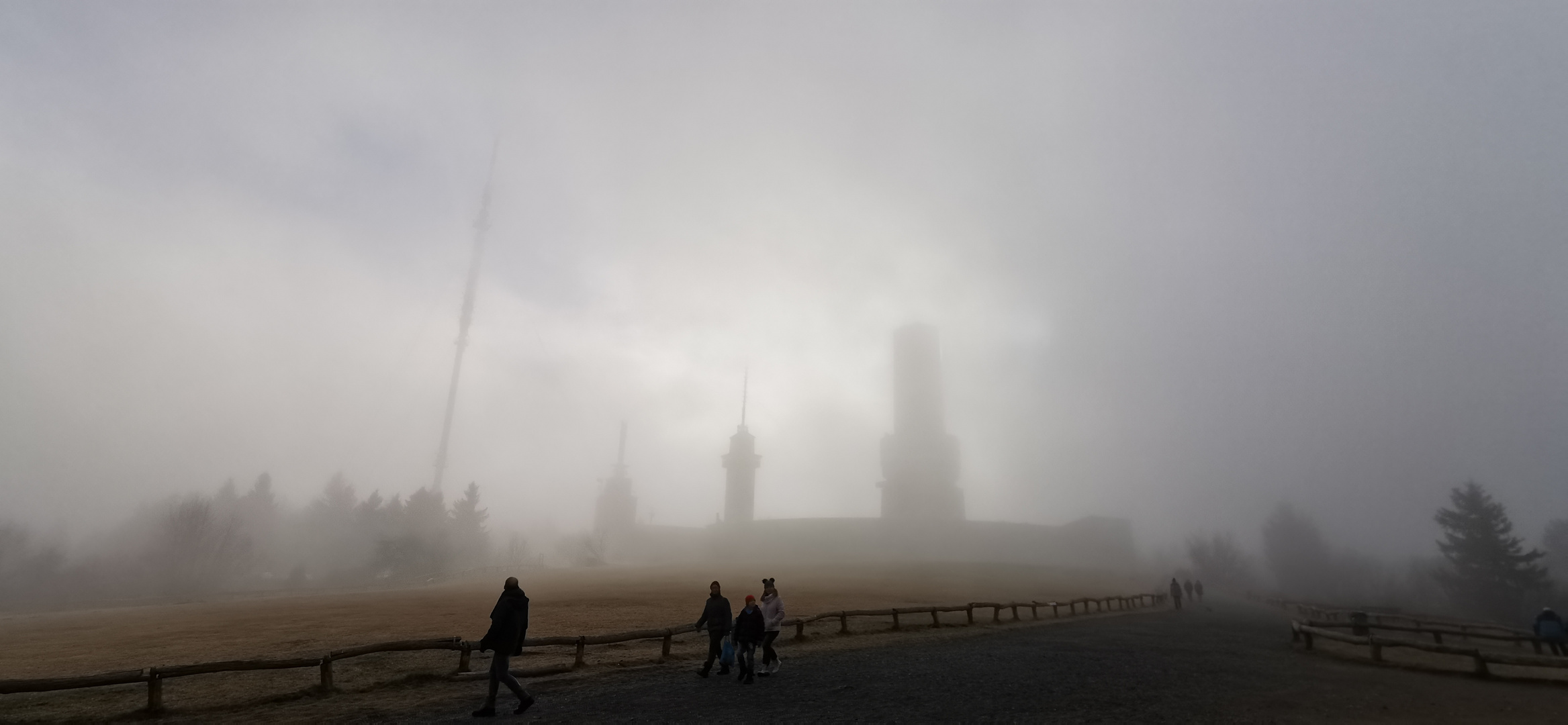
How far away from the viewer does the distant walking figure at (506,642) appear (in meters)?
10.7

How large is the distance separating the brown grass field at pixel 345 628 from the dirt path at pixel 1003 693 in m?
2.44

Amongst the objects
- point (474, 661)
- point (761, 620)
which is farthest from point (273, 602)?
point (761, 620)

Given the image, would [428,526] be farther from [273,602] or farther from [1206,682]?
[1206,682]

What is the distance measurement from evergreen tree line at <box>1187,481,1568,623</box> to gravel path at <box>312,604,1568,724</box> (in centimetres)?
5696

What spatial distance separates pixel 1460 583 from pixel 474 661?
91.5m

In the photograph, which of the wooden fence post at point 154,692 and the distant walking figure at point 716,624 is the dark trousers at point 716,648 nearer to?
the distant walking figure at point 716,624

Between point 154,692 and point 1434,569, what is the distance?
107457 mm

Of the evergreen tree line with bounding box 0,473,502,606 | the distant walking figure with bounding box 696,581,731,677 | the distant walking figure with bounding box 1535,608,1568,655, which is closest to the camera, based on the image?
the distant walking figure with bounding box 696,581,731,677

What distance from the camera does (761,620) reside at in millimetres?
14086

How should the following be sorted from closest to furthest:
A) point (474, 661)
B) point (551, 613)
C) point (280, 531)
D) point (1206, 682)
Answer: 1. point (1206, 682)
2. point (474, 661)
3. point (551, 613)
4. point (280, 531)

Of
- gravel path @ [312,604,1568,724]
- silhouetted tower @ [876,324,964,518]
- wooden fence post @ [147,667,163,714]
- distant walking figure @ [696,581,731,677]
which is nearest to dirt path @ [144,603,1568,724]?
gravel path @ [312,604,1568,724]

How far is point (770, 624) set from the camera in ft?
47.4

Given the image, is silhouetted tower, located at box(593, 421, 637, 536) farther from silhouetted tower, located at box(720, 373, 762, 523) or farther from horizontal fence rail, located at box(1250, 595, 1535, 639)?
horizontal fence rail, located at box(1250, 595, 1535, 639)

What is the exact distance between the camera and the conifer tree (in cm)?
6172
